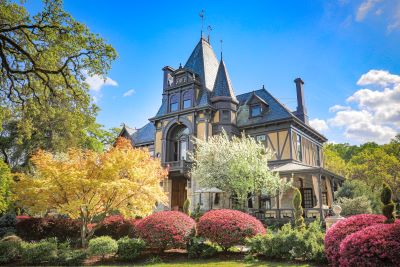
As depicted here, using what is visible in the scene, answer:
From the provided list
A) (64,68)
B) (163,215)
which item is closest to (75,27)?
(64,68)

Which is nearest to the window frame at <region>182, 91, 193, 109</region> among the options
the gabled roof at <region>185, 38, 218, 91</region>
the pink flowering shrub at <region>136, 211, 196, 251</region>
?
the gabled roof at <region>185, 38, 218, 91</region>

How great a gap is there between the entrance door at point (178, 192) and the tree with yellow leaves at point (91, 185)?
14340 mm

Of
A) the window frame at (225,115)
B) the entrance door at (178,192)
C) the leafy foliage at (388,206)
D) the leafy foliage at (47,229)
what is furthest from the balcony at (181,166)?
the leafy foliage at (388,206)

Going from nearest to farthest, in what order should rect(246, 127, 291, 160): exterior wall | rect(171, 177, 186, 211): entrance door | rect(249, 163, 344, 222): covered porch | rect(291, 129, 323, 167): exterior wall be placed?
rect(249, 163, 344, 222): covered porch → rect(246, 127, 291, 160): exterior wall → rect(291, 129, 323, 167): exterior wall → rect(171, 177, 186, 211): entrance door

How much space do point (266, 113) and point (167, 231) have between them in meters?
16.4

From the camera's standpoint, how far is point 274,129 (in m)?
23.7

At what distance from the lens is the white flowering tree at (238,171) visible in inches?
731

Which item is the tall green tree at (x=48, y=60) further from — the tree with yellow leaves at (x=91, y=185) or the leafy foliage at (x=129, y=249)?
the leafy foliage at (x=129, y=249)

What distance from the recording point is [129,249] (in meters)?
10.4

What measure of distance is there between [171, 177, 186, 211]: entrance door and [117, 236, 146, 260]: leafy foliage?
1632cm

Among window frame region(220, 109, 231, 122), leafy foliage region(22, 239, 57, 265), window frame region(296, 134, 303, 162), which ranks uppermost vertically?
window frame region(220, 109, 231, 122)

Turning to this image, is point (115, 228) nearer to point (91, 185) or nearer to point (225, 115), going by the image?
point (91, 185)

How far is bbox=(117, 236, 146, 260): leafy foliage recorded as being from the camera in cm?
1037

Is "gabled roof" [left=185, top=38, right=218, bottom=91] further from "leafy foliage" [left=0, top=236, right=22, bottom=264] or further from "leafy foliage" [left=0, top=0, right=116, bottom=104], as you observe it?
"leafy foliage" [left=0, top=236, right=22, bottom=264]
